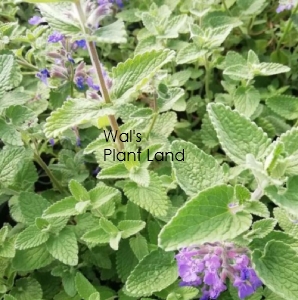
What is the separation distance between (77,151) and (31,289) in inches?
22.7

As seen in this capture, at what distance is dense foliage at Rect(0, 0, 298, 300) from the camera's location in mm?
1089

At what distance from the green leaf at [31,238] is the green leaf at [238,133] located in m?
0.70

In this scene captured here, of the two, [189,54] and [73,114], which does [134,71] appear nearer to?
[73,114]

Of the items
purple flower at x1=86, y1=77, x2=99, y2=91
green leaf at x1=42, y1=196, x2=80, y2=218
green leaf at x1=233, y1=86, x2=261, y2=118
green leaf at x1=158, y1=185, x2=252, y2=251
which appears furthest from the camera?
green leaf at x1=233, y1=86, x2=261, y2=118

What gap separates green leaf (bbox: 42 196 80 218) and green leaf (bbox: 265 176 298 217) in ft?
1.98

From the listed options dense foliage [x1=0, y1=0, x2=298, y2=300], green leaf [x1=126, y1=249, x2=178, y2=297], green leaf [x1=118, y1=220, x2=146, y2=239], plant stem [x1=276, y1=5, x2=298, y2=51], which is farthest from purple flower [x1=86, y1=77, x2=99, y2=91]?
plant stem [x1=276, y1=5, x2=298, y2=51]

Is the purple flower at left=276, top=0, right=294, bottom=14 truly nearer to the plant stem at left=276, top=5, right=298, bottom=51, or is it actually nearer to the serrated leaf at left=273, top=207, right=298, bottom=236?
the plant stem at left=276, top=5, right=298, bottom=51

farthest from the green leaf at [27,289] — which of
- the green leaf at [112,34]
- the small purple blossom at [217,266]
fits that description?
the green leaf at [112,34]

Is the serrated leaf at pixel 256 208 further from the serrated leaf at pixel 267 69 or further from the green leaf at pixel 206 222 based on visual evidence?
the serrated leaf at pixel 267 69

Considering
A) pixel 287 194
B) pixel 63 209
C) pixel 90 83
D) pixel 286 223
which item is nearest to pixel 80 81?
pixel 90 83

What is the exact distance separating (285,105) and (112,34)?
1015mm

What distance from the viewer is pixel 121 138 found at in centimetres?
149

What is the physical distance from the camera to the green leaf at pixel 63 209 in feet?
4.61

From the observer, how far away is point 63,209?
4.72ft
